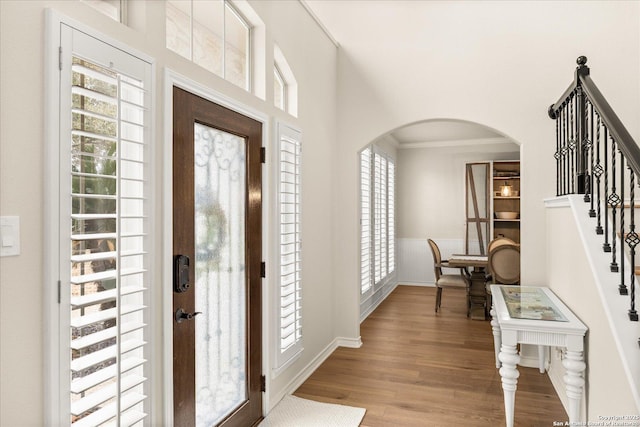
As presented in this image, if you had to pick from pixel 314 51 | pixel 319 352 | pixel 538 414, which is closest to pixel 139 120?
pixel 314 51

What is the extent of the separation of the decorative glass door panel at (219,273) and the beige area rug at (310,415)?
37 centimetres

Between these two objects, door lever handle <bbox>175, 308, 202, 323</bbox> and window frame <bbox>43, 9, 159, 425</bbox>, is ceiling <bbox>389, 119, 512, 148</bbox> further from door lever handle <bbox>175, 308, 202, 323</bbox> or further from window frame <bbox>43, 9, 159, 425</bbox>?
window frame <bbox>43, 9, 159, 425</bbox>

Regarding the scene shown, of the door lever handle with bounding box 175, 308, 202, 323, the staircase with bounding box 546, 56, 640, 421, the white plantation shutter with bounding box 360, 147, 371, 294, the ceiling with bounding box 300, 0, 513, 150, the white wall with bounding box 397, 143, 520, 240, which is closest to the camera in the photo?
the staircase with bounding box 546, 56, 640, 421

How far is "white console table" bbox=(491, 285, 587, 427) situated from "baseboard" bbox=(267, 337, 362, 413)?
1560mm

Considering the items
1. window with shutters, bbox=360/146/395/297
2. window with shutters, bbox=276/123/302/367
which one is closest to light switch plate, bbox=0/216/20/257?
window with shutters, bbox=276/123/302/367

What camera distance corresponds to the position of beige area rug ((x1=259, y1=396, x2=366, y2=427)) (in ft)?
9.30

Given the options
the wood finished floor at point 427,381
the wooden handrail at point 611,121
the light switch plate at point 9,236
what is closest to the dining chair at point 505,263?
the wood finished floor at point 427,381

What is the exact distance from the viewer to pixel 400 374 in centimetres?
373

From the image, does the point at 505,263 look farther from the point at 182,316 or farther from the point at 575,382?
the point at 182,316

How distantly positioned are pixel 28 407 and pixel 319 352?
9.42ft

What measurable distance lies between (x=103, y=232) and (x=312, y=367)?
104 inches

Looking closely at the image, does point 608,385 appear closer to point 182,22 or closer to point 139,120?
point 139,120

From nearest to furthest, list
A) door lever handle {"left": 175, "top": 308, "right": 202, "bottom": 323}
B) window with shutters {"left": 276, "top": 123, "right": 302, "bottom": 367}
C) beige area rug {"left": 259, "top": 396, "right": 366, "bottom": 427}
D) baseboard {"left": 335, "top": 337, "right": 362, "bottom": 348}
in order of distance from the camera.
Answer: door lever handle {"left": 175, "top": 308, "right": 202, "bottom": 323}
beige area rug {"left": 259, "top": 396, "right": 366, "bottom": 427}
window with shutters {"left": 276, "top": 123, "right": 302, "bottom": 367}
baseboard {"left": 335, "top": 337, "right": 362, "bottom": 348}

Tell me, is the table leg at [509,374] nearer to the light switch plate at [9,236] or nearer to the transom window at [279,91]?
the transom window at [279,91]
